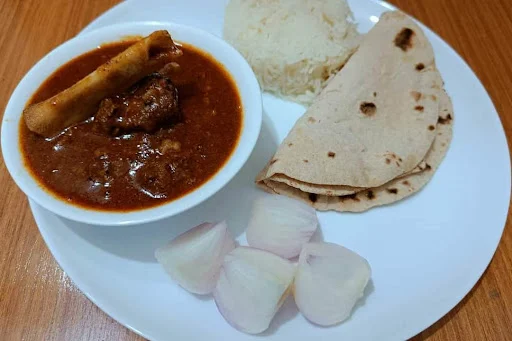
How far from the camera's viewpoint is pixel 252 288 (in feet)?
5.14

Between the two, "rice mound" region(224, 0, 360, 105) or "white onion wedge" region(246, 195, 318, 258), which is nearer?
"white onion wedge" region(246, 195, 318, 258)

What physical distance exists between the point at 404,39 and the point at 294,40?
0.54m

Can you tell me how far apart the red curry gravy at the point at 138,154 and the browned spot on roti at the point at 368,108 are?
0.60 metres

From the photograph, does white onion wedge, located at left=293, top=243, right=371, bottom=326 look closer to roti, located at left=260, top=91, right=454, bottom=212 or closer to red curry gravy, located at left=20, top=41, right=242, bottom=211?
roti, located at left=260, top=91, right=454, bottom=212

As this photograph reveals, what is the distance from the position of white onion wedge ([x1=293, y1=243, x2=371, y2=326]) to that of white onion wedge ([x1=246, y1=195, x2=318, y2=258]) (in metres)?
0.10

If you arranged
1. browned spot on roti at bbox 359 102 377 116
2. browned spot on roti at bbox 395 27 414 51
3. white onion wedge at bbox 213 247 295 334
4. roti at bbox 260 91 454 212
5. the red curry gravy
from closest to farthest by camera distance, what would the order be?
white onion wedge at bbox 213 247 295 334 < the red curry gravy < roti at bbox 260 91 454 212 < browned spot on roti at bbox 359 102 377 116 < browned spot on roti at bbox 395 27 414 51

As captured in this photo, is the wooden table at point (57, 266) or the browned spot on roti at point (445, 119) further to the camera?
the browned spot on roti at point (445, 119)

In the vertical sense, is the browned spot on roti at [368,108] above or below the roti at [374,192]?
above

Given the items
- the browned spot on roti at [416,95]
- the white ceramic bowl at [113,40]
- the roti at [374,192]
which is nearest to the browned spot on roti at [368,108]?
the browned spot on roti at [416,95]

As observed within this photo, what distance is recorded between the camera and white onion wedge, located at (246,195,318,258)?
68.4 inches

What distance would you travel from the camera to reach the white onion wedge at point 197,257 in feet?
5.43

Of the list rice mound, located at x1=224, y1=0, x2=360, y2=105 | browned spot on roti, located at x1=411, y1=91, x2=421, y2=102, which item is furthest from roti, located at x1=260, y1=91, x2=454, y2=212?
rice mound, located at x1=224, y1=0, x2=360, y2=105

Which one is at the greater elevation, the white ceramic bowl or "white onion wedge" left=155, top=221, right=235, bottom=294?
the white ceramic bowl

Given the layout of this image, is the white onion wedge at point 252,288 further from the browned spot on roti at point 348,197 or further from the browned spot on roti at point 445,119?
the browned spot on roti at point 445,119
